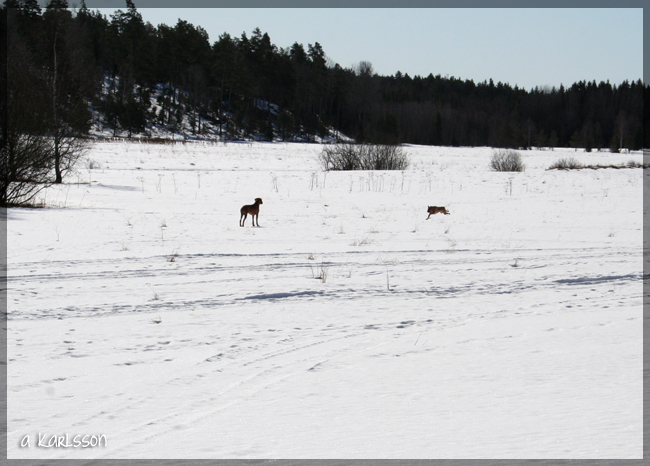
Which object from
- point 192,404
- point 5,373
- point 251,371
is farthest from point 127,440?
point 5,373

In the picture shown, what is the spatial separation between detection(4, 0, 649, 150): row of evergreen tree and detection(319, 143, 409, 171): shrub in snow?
18.3 feet

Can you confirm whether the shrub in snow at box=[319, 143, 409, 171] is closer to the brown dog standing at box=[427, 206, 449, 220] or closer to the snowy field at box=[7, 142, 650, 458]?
the brown dog standing at box=[427, 206, 449, 220]

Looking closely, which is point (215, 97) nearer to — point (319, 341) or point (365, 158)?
point (365, 158)

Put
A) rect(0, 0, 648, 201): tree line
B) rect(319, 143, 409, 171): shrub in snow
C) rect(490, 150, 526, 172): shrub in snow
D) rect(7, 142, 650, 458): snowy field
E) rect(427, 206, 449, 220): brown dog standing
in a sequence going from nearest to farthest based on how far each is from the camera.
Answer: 1. rect(7, 142, 650, 458): snowy field
2. rect(427, 206, 449, 220): brown dog standing
3. rect(0, 0, 648, 201): tree line
4. rect(319, 143, 409, 171): shrub in snow
5. rect(490, 150, 526, 172): shrub in snow

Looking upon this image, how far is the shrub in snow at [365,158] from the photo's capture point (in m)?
26.7

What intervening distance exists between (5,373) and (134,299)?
1929mm

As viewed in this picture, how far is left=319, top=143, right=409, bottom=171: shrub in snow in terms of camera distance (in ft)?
87.7

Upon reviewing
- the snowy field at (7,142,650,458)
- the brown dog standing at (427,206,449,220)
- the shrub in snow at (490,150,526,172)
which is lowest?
the snowy field at (7,142,650,458)

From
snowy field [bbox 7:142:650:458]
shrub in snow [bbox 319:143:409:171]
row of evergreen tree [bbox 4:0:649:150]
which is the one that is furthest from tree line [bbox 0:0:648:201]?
snowy field [bbox 7:142:650:458]

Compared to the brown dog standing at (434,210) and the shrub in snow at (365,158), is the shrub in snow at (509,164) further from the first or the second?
the brown dog standing at (434,210)

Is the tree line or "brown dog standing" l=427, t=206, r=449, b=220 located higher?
the tree line

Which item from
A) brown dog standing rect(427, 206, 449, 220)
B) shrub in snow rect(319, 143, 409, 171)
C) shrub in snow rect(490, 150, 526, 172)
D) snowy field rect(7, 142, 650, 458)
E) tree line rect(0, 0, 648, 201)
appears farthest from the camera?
shrub in snow rect(490, 150, 526, 172)

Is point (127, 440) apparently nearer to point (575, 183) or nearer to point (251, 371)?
point (251, 371)

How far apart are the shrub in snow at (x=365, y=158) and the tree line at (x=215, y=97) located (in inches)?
207
